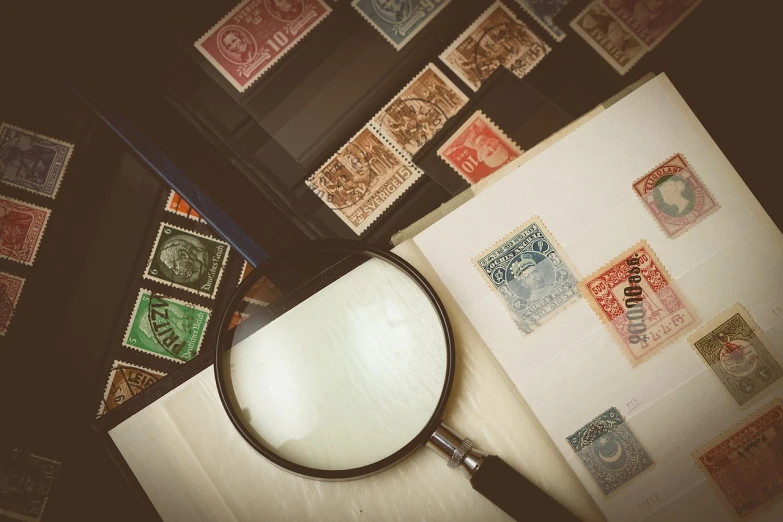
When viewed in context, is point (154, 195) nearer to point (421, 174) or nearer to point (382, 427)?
point (421, 174)

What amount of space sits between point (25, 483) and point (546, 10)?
1803mm

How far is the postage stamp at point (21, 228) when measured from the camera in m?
1.24

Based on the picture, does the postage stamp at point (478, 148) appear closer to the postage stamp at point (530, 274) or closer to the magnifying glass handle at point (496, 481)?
the postage stamp at point (530, 274)

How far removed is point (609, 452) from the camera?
864mm

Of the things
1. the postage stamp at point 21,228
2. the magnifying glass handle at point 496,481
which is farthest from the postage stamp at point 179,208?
the magnifying glass handle at point 496,481

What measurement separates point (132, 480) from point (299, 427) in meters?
0.33

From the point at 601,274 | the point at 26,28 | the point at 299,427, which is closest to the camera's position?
the point at 299,427

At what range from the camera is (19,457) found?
1.18 meters

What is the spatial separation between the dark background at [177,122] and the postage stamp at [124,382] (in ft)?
0.10

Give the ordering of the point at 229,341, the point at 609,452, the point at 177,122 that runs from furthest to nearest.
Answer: the point at 177,122
the point at 609,452
the point at 229,341

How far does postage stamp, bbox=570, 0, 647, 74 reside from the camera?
1187 mm

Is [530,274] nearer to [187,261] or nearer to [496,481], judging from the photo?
Answer: [496,481]

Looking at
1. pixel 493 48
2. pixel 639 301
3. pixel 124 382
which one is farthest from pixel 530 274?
pixel 124 382

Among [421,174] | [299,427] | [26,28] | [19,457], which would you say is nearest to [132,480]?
[299,427]
